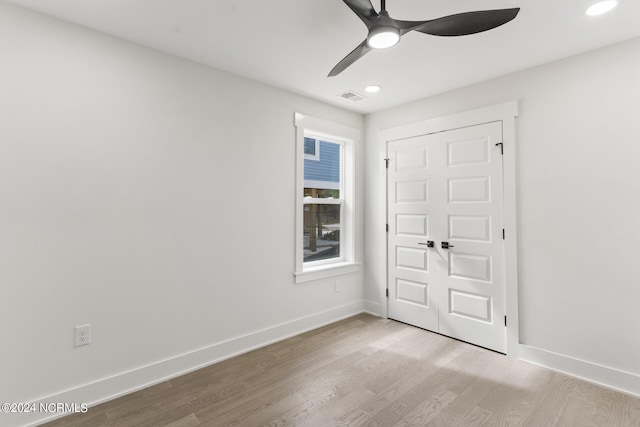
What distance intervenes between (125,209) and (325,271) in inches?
82.7

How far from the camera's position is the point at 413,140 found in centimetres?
353

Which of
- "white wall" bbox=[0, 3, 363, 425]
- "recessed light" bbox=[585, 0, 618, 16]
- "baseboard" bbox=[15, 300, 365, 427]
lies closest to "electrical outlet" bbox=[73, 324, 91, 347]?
"white wall" bbox=[0, 3, 363, 425]

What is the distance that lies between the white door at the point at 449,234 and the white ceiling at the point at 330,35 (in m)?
0.71

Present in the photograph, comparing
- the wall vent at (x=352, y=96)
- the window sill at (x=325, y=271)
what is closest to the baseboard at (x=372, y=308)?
the window sill at (x=325, y=271)

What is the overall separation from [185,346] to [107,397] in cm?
57

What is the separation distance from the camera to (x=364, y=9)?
4.94 feet

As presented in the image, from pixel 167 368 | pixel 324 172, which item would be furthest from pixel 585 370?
pixel 167 368

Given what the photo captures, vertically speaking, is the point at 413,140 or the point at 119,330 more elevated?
the point at 413,140

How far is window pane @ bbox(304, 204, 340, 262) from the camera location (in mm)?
3631

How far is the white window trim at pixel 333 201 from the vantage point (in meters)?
3.32

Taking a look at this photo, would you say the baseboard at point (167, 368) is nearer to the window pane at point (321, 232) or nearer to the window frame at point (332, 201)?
the window frame at point (332, 201)

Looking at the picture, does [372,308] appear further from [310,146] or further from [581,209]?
[581,209]

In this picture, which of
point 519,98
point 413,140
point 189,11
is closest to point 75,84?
point 189,11

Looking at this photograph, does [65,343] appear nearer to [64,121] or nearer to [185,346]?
[185,346]
